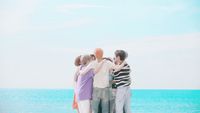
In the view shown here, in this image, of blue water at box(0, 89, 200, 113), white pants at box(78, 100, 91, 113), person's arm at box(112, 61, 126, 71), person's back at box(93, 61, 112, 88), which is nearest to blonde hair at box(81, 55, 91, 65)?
person's back at box(93, 61, 112, 88)

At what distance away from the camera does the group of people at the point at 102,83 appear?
6.27 m

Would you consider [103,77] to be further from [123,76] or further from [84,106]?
[84,106]

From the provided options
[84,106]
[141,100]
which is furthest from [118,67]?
[141,100]

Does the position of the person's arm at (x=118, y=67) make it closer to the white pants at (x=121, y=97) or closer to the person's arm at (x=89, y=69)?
the person's arm at (x=89, y=69)

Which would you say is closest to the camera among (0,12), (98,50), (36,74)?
(98,50)

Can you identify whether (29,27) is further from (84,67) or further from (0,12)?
(84,67)

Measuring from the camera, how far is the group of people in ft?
20.6

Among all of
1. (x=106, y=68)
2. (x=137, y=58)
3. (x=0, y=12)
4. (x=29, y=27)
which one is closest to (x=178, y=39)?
(x=137, y=58)

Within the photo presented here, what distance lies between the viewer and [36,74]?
16.1m

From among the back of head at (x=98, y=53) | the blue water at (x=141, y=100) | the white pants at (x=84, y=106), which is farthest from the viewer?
the blue water at (x=141, y=100)

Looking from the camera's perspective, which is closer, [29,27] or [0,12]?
[0,12]

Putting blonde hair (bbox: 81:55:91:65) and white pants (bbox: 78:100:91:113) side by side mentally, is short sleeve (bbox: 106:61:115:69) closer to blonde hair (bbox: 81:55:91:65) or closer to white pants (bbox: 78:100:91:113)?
blonde hair (bbox: 81:55:91:65)

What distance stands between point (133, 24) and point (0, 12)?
365 centimetres

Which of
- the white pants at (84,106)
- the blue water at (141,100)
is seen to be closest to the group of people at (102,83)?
the white pants at (84,106)
